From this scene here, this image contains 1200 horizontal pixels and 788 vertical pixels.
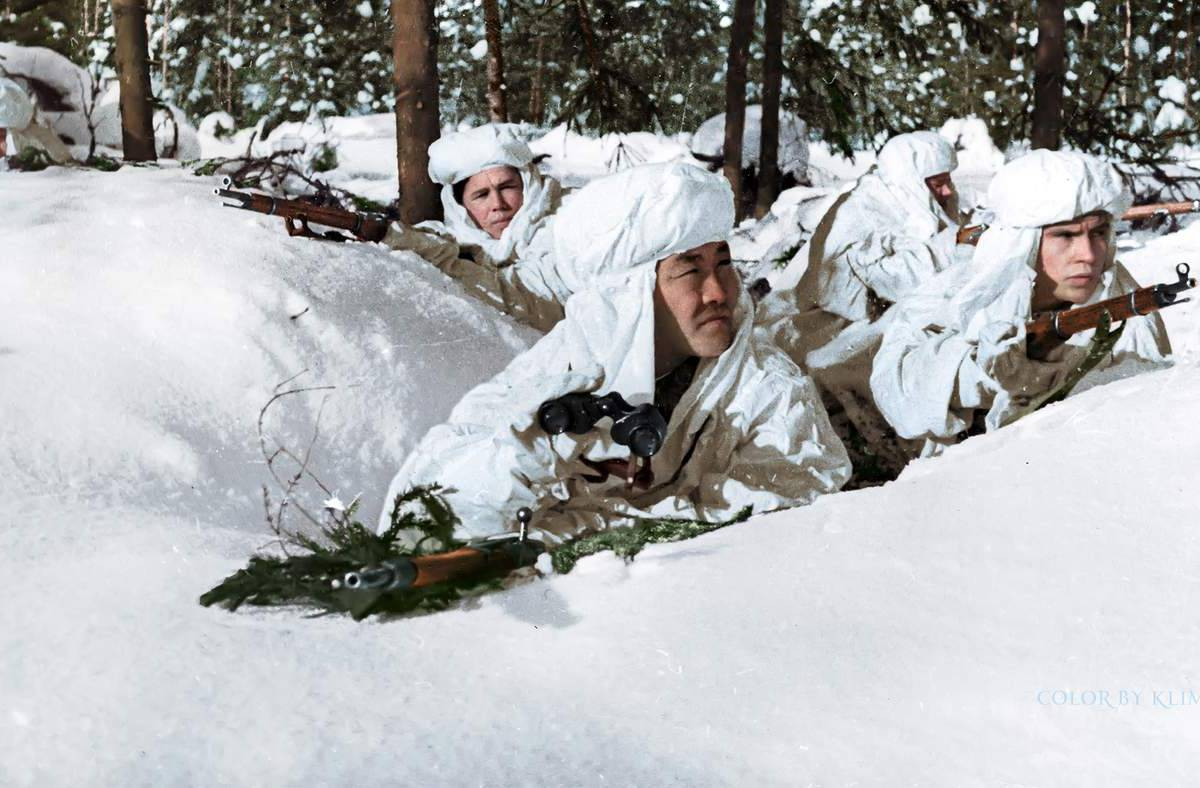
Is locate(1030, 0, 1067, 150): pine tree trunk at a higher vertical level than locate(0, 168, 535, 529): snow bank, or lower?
higher

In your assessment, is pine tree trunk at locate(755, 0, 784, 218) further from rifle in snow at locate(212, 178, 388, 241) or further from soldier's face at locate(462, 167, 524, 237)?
rifle in snow at locate(212, 178, 388, 241)

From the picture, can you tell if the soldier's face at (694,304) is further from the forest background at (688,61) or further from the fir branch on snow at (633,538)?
the forest background at (688,61)

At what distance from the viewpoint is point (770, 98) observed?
10297 mm

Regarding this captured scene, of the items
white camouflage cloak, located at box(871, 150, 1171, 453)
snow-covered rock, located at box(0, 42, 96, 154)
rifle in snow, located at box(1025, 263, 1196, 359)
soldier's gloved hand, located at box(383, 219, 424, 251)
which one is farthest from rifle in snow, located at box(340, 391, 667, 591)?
snow-covered rock, located at box(0, 42, 96, 154)

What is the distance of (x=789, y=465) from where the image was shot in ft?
9.62

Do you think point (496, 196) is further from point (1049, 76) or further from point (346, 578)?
point (1049, 76)

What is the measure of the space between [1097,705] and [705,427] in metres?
1.44

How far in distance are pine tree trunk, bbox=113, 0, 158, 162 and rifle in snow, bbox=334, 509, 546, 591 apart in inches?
286

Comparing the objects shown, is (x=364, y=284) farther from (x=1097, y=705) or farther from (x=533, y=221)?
(x=1097, y=705)

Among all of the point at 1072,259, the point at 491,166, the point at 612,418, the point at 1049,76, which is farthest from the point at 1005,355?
the point at 1049,76

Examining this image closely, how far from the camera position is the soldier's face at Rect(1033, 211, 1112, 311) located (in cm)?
415

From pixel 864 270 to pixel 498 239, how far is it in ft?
5.58

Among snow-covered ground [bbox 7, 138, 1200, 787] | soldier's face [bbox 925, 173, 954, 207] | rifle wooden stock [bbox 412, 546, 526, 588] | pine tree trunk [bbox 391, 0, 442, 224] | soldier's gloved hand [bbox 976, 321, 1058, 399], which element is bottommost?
soldier's gloved hand [bbox 976, 321, 1058, 399]

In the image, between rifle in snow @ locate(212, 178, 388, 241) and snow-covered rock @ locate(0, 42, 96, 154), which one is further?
snow-covered rock @ locate(0, 42, 96, 154)
